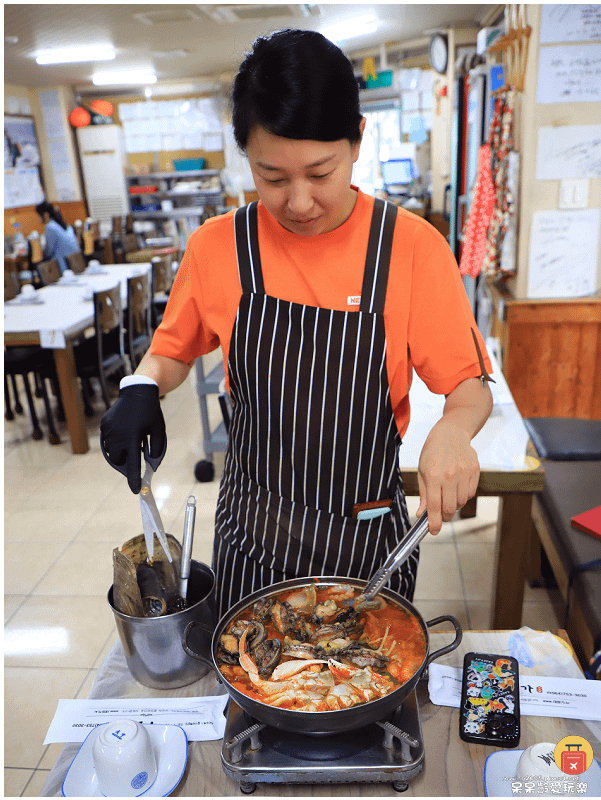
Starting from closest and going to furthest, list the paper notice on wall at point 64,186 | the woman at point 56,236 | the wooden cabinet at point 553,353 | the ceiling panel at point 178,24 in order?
the wooden cabinet at point 553,353 → the ceiling panel at point 178,24 → the woman at point 56,236 → the paper notice on wall at point 64,186

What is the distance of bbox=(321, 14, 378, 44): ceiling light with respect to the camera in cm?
734

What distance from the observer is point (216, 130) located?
11.0m

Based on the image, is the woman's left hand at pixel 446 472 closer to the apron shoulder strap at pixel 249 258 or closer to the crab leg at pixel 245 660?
the crab leg at pixel 245 660

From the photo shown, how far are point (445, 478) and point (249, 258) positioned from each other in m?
0.61

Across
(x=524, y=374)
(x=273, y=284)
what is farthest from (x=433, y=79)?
(x=273, y=284)

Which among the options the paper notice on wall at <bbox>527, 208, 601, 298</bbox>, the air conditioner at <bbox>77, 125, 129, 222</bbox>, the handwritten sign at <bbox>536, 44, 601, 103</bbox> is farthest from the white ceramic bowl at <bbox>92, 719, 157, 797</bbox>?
the air conditioner at <bbox>77, 125, 129, 222</bbox>

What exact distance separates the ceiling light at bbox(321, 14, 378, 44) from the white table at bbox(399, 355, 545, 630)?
6.71m

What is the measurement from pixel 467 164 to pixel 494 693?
18.5ft

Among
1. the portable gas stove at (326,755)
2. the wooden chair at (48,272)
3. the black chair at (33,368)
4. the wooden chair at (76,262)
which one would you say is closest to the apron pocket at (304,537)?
the portable gas stove at (326,755)

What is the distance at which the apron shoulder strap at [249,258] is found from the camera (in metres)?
1.30

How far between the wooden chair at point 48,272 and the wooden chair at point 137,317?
1.62m

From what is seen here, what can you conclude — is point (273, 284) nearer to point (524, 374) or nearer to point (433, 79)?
point (524, 374)

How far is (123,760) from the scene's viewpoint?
0.89 meters

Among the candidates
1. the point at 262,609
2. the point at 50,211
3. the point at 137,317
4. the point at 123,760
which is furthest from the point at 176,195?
the point at 123,760
